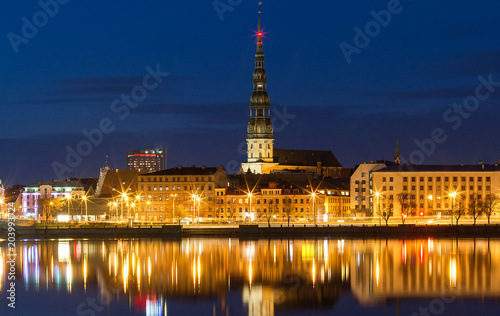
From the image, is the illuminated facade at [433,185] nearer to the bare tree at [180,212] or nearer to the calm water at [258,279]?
the bare tree at [180,212]

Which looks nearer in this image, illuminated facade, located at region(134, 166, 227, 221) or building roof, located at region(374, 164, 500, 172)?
building roof, located at region(374, 164, 500, 172)

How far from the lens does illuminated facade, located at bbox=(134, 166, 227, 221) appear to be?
13900cm

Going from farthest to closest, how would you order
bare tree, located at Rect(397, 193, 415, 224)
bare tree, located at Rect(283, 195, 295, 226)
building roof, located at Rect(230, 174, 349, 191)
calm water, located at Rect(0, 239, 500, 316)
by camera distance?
building roof, located at Rect(230, 174, 349, 191) < bare tree, located at Rect(283, 195, 295, 226) < bare tree, located at Rect(397, 193, 415, 224) < calm water, located at Rect(0, 239, 500, 316)

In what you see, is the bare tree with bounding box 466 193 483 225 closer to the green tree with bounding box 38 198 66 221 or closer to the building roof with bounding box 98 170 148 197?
the building roof with bounding box 98 170 148 197

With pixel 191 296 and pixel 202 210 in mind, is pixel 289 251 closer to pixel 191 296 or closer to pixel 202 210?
pixel 191 296

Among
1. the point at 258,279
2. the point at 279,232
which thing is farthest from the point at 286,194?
the point at 258,279

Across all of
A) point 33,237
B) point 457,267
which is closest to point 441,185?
point 33,237

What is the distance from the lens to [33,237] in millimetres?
106500

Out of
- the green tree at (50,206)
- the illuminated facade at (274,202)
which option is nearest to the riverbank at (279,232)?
the illuminated facade at (274,202)

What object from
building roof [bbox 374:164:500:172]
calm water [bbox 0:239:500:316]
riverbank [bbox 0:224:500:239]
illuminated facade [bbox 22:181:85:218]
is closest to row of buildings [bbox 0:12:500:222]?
building roof [bbox 374:164:500:172]

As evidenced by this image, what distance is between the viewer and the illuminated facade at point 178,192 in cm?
13900

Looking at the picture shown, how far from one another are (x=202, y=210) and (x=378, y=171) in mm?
24189

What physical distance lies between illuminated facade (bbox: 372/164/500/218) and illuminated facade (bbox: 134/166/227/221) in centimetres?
Answer: 2227

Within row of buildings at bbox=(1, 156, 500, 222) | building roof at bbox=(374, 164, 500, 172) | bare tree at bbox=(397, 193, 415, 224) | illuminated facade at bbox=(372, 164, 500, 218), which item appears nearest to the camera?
bare tree at bbox=(397, 193, 415, 224)
